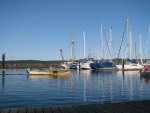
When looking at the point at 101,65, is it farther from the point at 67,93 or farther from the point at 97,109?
the point at 97,109

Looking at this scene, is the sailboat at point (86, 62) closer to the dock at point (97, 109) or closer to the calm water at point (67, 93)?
the calm water at point (67, 93)

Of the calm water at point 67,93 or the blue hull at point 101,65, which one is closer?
the calm water at point 67,93

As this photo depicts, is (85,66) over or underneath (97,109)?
underneath

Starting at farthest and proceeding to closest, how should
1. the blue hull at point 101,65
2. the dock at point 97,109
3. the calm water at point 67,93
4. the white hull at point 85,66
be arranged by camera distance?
the white hull at point 85,66 < the blue hull at point 101,65 < the calm water at point 67,93 < the dock at point 97,109

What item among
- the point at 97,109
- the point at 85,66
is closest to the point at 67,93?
the point at 97,109

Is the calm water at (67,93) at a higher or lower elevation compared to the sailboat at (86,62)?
lower

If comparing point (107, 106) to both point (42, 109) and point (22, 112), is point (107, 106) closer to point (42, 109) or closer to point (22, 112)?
point (42, 109)

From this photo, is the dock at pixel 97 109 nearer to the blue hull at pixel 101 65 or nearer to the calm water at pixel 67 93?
the calm water at pixel 67 93

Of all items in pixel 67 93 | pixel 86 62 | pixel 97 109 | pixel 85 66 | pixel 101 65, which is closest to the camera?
pixel 97 109

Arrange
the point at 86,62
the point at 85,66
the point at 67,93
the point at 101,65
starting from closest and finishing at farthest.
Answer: the point at 67,93 < the point at 101,65 < the point at 85,66 < the point at 86,62

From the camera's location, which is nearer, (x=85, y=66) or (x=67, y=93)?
(x=67, y=93)

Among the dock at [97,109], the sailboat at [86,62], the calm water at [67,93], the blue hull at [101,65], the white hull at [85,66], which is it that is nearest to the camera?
the dock at [97,109]

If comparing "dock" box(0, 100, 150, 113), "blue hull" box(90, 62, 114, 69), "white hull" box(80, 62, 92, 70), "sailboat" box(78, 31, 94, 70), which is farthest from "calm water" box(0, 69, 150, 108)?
"sailboat" box(78, 31, 94, 70)

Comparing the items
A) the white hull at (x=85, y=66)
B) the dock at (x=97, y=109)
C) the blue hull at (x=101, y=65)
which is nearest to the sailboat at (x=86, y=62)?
the white hull at (x=85, y=66)
